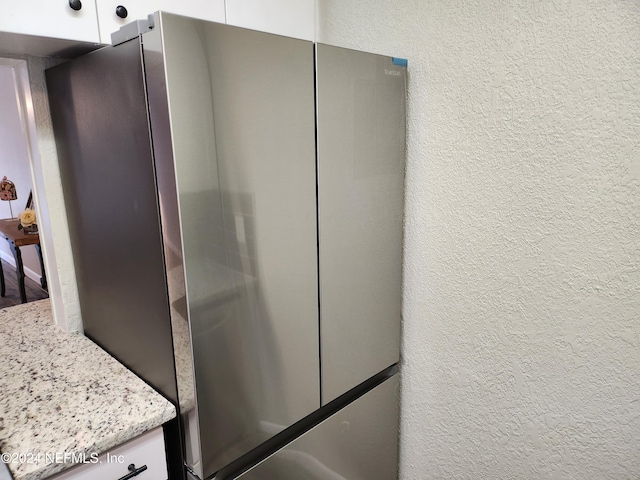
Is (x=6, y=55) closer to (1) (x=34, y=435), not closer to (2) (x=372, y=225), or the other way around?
(1) (x=34, y=435)

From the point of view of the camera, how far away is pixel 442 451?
1.46 meters

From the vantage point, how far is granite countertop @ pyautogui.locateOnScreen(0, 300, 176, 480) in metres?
0.85

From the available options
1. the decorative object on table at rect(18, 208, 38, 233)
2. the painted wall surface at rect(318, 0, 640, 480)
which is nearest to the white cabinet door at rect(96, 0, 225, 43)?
the painted wall surface at rect(318, 0, 640, 480)

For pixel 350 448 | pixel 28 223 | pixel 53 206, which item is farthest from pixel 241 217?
pixel 28 223

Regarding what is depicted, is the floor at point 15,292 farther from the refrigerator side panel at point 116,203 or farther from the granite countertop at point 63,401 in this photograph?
the refrigerator side panel at point 116,203

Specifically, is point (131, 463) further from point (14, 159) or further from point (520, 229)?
point (14, 159)

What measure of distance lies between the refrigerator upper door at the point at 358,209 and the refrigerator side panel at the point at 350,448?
0.32 ft

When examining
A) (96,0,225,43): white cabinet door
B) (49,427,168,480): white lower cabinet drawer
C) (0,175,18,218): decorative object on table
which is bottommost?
(49,427,168,480): white lower cabinet drawer

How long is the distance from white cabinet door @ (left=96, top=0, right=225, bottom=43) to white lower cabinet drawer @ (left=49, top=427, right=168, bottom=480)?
917mm

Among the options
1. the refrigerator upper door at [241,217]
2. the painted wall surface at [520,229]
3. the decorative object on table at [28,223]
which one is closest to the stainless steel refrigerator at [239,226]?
the refrigerator upper door at [241,217]

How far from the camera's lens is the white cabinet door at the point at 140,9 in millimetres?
981

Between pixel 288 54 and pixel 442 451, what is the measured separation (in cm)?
133

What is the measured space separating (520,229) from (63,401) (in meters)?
1.20

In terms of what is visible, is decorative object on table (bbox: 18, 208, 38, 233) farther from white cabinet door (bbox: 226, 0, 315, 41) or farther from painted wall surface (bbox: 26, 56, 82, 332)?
white cabinet door (bbox: 226, 0, 315, 41)
